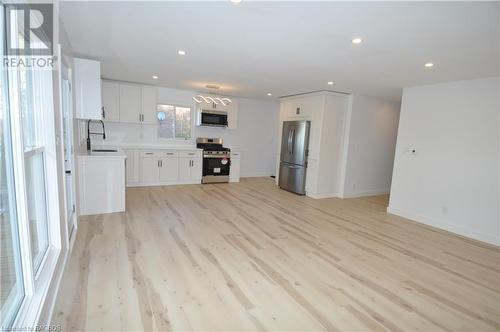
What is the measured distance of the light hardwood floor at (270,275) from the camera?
196cm

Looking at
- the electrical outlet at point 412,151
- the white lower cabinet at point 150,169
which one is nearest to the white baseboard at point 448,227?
the electrical outlet at point 412,151

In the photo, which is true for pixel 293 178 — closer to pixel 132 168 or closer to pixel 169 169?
pixel 169 169

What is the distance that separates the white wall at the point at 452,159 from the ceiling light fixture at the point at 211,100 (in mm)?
4196

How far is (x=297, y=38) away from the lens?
2611mm

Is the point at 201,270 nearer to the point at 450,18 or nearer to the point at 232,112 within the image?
the point at 450,18

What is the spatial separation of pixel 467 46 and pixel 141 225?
439 centimetres

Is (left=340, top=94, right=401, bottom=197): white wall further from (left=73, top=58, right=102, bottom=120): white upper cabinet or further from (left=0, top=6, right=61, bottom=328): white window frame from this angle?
(left=0, top=6, right=61, bottom=328): white window frame

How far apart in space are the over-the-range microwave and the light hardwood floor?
2.99 m

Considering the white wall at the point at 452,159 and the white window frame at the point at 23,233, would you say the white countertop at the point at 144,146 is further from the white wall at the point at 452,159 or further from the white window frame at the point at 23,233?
the white wall at the point at 452,159

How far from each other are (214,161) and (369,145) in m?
3.87

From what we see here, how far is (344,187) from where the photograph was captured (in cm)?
605

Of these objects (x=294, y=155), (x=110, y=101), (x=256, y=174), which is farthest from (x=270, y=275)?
(x=256, y=174)

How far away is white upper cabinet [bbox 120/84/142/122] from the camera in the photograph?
5.89 m

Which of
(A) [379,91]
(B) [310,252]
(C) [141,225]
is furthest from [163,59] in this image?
(A) [379,91]
